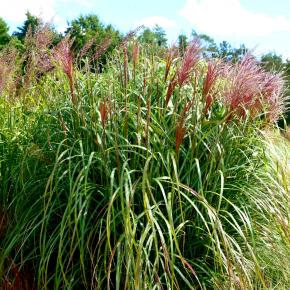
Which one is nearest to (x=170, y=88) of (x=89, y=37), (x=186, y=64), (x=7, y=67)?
(x=186, y=64)

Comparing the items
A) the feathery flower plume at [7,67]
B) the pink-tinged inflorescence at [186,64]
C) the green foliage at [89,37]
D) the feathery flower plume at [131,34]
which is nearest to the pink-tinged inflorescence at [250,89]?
the pink-tinged inflorescence at [186,64]

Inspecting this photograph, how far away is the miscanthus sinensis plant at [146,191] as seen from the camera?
7.94 ft

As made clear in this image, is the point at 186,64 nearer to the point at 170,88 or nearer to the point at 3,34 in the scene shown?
the point at 170,88

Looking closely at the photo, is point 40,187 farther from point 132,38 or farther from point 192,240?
point 132,38

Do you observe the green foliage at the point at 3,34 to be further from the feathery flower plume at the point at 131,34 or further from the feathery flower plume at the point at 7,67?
the feathery flower plume at the point at 131,34

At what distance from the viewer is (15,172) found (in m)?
3.00

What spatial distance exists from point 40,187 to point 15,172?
0.28 meters

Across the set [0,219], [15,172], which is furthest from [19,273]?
[15,172]

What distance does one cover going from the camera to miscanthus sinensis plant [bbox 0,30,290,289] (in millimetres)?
2420

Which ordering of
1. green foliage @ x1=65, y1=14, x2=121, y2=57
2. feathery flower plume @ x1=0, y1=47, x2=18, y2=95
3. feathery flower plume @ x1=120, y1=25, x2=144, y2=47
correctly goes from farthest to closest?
green foliage @ x1=65, y1=14, x2=121, y2=57, feathery flower plume @ x1=0, y1=47, x2=18, y2=95, feathery flower plume @ x1=120, y1=25, x2=144, y2=47

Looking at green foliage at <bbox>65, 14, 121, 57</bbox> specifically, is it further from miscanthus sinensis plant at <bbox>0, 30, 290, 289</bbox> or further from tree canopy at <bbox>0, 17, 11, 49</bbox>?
tree canopy at <bbox>0, 17, 11, 49</bbox>

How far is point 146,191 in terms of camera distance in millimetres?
2557

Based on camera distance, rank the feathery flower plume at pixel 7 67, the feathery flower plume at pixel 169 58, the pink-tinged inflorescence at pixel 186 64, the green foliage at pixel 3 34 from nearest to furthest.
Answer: the pink-tinged inflorescence at pixel 186 64, the feathery flower plume at pixel 169 58, the feathery flower plume at pixel 7 67, the green foliage at pixel 3 34

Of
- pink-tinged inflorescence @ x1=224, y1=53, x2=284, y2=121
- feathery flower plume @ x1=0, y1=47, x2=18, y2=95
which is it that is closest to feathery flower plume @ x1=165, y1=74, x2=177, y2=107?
pink-tinged inflorescence @ x1=224, y1=53, x2=284, y2=121
